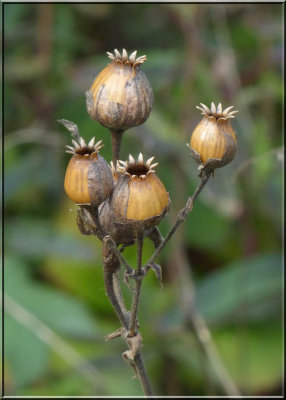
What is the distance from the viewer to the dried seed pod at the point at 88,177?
110 cm

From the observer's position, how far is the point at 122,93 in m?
1.19

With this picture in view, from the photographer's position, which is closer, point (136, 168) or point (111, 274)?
point (136, 168)

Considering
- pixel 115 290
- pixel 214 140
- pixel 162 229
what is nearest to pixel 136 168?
pixel 214 140

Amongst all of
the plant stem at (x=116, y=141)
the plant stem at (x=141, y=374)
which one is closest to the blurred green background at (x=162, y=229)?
the plant stem at (x=116, y=141)

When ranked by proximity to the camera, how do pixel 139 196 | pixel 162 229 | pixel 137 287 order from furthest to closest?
pixel 162 229, pixel 137 287, pixel 139 196

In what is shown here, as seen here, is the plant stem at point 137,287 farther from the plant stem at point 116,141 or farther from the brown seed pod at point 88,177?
the plant stem at point 116,141

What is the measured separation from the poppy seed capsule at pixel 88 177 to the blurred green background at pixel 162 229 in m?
1.05

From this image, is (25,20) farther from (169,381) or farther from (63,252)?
(169,381)

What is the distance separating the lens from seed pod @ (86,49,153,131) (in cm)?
119

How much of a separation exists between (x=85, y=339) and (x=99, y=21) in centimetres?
201

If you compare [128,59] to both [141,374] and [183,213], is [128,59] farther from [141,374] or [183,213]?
[141,374]

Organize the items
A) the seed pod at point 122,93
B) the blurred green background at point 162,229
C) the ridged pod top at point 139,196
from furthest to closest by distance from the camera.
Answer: the blurred green background at point 162,229 → the seed pod at point 122,93 → the ridged pod top at point 139,196

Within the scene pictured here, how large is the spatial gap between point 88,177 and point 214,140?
25 cm

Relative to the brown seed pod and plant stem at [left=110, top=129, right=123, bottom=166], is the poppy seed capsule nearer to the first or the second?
the brown seed pod
